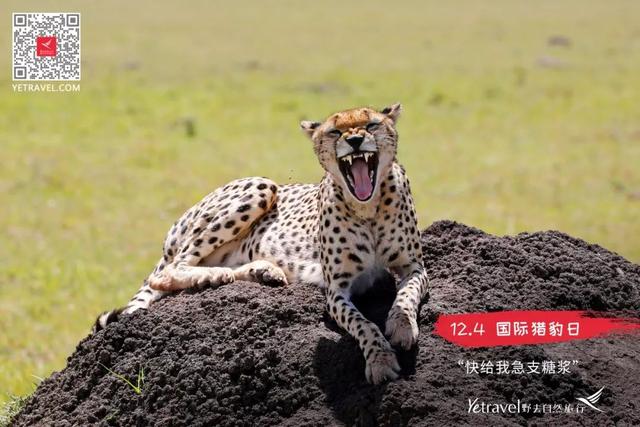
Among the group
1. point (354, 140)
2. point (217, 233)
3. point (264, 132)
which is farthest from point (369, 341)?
point (264, 132)

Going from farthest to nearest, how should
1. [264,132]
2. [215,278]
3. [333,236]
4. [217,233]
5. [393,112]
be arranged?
[264,132] < [217,233] < [215,278] < [333,236] < [393,112]

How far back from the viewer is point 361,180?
4.42 m

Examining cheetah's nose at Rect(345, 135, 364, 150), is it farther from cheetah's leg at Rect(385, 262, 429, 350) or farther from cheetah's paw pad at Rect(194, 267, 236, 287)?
cheetah's paw pad at Rect(194, 267, 236, 287)

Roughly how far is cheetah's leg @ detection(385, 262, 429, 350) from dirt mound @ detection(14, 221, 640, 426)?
0.06 metres

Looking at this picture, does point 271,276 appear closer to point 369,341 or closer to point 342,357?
point 342,357

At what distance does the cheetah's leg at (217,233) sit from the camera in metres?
5.30

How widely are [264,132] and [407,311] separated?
440 inches

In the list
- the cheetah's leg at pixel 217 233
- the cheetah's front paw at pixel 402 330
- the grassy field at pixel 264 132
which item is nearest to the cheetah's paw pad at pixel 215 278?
the cheetah's leg at pixel 217 233

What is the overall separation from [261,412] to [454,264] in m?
1.28

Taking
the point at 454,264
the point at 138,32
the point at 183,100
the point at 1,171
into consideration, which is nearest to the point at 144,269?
the point at 1,171

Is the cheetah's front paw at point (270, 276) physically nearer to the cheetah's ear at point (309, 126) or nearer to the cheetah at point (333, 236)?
the cheetah at point (333, 236)

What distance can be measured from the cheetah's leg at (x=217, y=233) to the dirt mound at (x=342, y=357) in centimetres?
14

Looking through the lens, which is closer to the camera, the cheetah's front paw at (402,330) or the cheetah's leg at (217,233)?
the cheetah's front paw at (402,330)

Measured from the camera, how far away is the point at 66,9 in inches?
961
